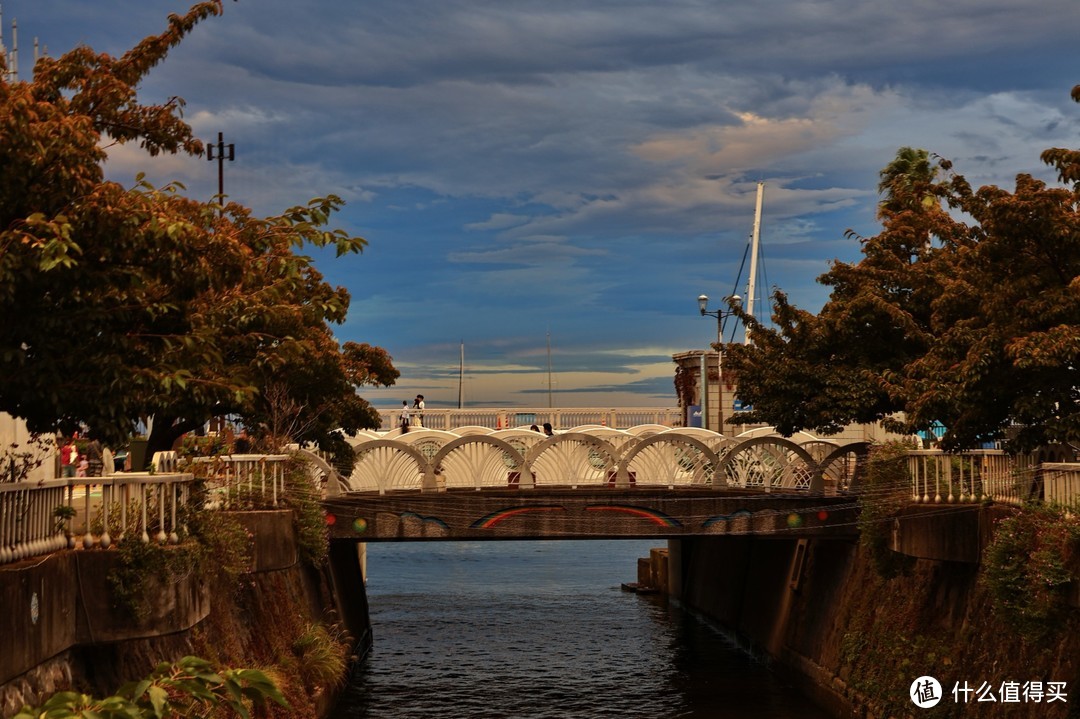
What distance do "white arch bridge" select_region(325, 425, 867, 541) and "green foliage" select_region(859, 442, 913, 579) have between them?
2.84 metres

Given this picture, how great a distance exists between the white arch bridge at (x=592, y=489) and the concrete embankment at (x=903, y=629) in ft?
5.86

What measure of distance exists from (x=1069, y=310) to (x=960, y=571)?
5.10m

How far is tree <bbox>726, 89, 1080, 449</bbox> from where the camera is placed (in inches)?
723

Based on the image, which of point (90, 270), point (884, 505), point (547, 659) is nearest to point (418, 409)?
point (547, 659)

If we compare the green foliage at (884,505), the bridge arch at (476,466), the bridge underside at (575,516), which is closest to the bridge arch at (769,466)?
the bridge underside at (575,516)

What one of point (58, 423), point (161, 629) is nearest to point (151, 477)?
point (161, 629)

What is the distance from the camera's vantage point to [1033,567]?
15742mm

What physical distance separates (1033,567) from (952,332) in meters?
5.65

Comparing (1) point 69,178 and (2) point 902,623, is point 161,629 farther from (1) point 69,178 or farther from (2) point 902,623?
(2) point 902,623

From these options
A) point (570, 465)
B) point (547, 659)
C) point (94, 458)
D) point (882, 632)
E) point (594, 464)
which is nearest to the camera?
point (882, 632)

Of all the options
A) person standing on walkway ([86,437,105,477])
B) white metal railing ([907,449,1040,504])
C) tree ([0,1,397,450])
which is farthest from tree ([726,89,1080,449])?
person standing on walkway ([86,437,105,477])

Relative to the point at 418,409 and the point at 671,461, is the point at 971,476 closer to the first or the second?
the point at 671,461

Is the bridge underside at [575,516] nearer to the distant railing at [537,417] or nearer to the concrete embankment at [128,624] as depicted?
the concrete embankment at [128,624]

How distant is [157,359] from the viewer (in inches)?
464
